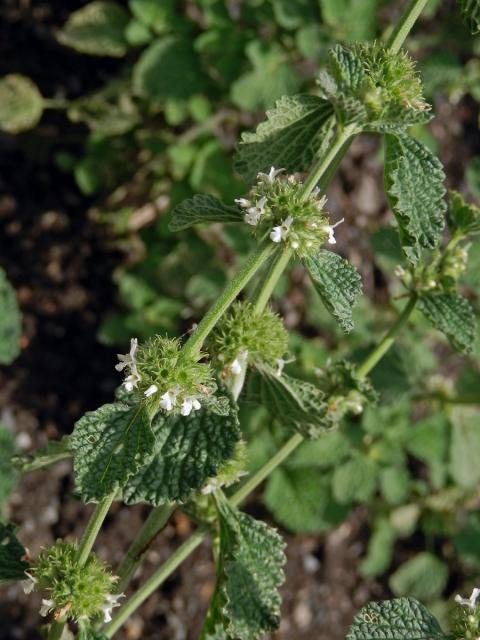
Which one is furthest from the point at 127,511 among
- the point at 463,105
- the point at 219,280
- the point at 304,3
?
the point at 463,105

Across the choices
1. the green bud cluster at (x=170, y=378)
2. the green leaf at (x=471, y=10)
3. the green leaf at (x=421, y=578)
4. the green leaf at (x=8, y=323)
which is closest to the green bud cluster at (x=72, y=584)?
the green bud cluster at (x=170, y=378)

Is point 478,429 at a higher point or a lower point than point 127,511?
higher

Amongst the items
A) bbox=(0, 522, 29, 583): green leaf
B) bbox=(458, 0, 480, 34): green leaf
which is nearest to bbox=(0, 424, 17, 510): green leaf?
bbox=(0, 522, 29, 583): green leaf

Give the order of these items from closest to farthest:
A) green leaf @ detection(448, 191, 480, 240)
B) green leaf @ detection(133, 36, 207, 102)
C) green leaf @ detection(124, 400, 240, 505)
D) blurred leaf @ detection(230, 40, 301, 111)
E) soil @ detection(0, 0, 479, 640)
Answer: green leaf @ detection(124, 400, 240, 505), green leaf @ detection(448, 191, 480, 240), blurred leaf @ detection(230, 40, 301, 111), green leaf @ detection(133, 36, 207, 102), soil @ detection(0, 0, 479, 640)

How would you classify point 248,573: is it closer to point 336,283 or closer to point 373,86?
point 336,283

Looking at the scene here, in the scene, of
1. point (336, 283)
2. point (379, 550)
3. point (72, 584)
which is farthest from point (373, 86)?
point (379, 550)

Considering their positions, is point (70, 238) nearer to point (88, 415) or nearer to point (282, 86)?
point (282, 86)

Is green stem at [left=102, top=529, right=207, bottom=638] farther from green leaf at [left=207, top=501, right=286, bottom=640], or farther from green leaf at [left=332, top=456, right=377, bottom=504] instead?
green leaf at [left=332, top=456, right=377, bottom=504]
